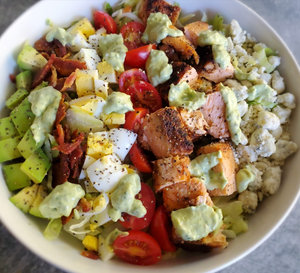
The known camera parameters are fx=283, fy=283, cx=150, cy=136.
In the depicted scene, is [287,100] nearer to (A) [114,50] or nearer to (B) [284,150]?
(B) [284,150]

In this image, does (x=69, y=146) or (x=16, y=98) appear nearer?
(x=69, y=146)

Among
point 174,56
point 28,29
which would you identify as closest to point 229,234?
point 174,56

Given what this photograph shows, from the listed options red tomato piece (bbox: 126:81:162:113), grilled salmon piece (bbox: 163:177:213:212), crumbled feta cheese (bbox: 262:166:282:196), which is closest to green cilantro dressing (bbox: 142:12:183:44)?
red tomato piece (bbox: 126:81:162:113)

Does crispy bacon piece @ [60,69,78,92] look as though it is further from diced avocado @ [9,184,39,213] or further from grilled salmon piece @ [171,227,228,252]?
grilled salmon piece @ [171,227,228,252]

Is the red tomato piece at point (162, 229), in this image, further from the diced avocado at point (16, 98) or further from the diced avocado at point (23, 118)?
the diced avocado at point (16, 98)

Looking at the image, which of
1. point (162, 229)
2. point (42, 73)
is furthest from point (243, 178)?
point (42, 73)
